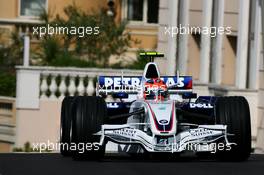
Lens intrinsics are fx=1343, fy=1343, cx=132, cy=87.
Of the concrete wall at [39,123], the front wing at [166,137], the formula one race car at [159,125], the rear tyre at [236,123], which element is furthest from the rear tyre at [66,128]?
the concrete wall at [39,123]

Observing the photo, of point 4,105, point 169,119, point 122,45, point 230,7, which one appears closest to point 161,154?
point 169,119

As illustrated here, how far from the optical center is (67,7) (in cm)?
3541

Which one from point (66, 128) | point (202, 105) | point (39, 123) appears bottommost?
point (39, 123)

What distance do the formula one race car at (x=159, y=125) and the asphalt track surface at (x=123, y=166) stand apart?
0.68 feet

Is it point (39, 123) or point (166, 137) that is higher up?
point (166, 137)

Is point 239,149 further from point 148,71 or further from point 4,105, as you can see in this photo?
point 4,105

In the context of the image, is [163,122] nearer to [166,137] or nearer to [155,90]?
[166,137]

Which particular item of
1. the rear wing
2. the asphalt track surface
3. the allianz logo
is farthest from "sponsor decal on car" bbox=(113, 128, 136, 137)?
the rear wing

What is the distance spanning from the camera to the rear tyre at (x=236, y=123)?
17.0m

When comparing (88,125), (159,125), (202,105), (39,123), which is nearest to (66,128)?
(88,125)

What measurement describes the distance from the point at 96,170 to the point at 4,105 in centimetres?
1285

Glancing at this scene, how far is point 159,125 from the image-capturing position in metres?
16.5

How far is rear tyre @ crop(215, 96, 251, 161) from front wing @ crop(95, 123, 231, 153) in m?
0.17

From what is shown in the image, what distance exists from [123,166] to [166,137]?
2.46 ft
